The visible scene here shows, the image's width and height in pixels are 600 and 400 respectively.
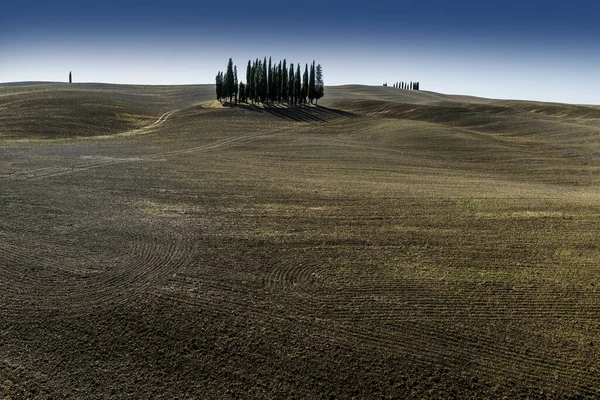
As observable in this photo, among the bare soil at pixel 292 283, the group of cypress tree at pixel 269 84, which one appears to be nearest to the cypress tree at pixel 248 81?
the group of cypress tree at pixel 269 84

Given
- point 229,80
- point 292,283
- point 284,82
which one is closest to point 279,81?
point 284,82

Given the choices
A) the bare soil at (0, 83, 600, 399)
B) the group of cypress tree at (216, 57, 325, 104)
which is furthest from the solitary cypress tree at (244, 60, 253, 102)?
the bare soil at (0, 83, 600, 399)

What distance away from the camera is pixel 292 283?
15852mm

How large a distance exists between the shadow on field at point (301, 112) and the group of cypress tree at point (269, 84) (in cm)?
496

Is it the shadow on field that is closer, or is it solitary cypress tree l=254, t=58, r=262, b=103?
the shadow on field

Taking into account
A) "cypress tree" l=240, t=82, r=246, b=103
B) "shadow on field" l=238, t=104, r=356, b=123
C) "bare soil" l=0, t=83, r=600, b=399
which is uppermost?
"cypress tree" l=240, t=82, r=246, b=103

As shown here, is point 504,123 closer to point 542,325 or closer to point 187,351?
point 542,325

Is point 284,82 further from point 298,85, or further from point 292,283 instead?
point 292,283

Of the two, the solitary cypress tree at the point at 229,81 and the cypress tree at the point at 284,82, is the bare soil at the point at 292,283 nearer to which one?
the solitary cypress tree at the point at 229,81

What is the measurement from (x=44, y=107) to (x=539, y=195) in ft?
249

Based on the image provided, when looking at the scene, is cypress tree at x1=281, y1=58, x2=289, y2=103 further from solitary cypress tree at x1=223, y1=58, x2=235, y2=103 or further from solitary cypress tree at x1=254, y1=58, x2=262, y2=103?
solitary cypress tree at x1=223, y1=58, x2=235, y2=103

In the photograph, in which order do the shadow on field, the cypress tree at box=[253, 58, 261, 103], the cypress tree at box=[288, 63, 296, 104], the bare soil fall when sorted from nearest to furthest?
the bare soil
the shadow on field
the cypress tree at box=[253, 58, 261, 103]
the cypress tree at box=[288, 63, 296, 104]

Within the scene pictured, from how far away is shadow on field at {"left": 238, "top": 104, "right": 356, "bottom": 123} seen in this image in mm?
76062

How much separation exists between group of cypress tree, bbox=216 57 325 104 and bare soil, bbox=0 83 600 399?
58.4 metres
